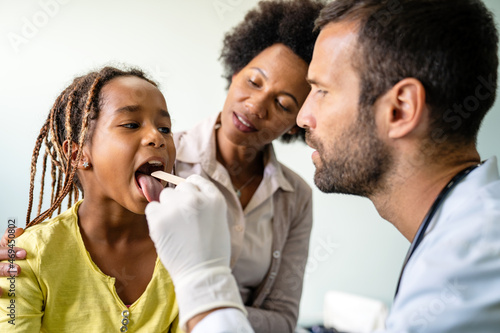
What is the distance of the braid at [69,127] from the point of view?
1.39 meters

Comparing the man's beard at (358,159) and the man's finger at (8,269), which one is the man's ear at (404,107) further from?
the man's finger at (8,269)

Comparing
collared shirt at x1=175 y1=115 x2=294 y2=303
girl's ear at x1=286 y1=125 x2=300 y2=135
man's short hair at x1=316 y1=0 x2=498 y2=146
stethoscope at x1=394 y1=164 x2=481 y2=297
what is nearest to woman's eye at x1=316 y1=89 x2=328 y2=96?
man's short hair at x1=316 y1=0 x2=498 y2=146

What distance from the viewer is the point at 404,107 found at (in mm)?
1207

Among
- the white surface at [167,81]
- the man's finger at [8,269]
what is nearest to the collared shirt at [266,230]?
the white surface at [167,81]

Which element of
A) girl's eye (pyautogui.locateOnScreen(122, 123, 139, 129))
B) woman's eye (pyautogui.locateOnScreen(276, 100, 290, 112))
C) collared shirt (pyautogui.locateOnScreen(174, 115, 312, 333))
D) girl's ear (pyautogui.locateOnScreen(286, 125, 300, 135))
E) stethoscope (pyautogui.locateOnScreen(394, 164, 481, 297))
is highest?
girl's eye (pyautogui.locateOnScreen(122, 123, 139, 129))

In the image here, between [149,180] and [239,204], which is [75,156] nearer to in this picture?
[149,180]

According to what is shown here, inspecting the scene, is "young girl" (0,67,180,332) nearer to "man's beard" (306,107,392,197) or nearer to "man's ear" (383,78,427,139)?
"man's beard" (306,107,392,197)

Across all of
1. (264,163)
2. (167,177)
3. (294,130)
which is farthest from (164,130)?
(294,130)

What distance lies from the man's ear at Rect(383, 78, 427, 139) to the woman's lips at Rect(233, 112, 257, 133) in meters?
0.62

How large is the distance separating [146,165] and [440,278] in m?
0.80

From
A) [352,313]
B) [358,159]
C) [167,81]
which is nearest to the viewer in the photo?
[358,159]

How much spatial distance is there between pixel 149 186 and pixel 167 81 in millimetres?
1687

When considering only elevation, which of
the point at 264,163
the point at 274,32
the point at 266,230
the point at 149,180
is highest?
the point at 274,32

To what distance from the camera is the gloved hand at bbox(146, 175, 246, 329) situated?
1043 mm
